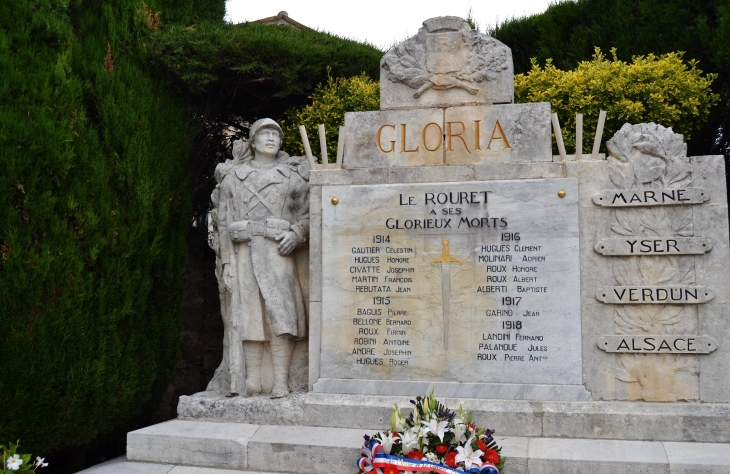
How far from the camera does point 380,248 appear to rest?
6.30m

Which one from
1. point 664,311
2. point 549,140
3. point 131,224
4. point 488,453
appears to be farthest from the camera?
point 131,224

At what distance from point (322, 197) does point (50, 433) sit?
302 cm

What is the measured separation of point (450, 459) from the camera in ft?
15.6

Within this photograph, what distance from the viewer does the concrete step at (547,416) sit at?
5.53 metres

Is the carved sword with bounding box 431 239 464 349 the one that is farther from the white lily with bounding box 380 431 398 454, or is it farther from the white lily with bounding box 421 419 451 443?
the white lily with bounding box 380 431 398 454

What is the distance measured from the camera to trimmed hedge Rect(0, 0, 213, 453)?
6.17 m

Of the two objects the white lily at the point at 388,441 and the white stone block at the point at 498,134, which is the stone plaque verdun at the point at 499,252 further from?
the white lily at the point at 388,441

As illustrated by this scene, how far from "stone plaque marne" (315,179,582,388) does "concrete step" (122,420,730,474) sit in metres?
0.61

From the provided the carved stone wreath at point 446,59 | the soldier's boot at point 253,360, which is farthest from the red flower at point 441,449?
the carved stone wreath at point 446,59

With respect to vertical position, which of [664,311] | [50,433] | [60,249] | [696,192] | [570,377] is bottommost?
[50,433]

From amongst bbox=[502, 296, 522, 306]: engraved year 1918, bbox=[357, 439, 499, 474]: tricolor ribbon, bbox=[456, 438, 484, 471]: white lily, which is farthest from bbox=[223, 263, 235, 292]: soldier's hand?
bbox=[456, 438, 484, 471]: white lily

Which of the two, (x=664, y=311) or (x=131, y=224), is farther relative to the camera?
(x=131, y=224)

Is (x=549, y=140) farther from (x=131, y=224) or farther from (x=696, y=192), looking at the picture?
(x=131, y=224)

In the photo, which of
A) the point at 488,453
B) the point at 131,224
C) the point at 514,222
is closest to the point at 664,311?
the point at 514,222
